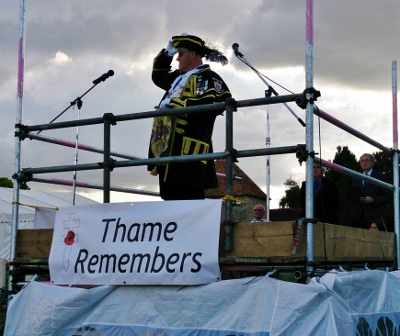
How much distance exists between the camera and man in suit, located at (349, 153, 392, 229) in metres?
7.32

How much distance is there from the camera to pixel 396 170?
635cm

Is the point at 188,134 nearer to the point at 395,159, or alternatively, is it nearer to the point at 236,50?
the point at 236,50

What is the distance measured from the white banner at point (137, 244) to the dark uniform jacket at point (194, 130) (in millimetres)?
401

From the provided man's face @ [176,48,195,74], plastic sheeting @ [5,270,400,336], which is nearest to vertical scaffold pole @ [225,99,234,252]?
plastic sheeting @ [5,270,400,336]

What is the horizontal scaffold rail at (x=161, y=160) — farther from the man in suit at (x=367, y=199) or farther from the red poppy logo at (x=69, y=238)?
the man in suit at (x=367, y=199)

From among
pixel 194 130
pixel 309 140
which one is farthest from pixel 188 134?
pixel 309 140

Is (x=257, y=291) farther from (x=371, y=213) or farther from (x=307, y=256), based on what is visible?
(x=371, y=213)

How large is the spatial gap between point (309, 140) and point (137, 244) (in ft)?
4.36

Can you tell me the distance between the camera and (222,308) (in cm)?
438

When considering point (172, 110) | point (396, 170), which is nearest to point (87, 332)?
point (172, 110)

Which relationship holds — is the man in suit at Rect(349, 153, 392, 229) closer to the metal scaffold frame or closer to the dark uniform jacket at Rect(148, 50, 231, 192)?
the metal scaffold frame

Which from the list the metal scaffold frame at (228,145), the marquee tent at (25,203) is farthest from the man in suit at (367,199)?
the marquee tent at (25,203)

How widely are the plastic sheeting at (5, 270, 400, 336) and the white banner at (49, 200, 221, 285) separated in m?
0.09

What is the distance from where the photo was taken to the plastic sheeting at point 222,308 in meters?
4.14
